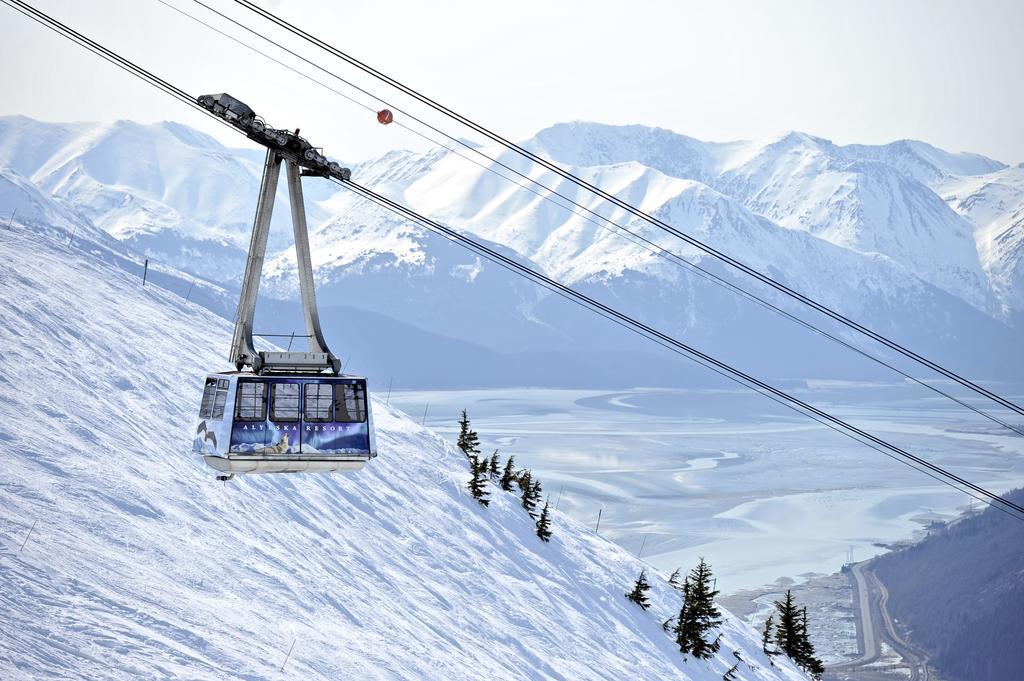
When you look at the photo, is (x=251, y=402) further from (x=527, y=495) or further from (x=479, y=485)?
(x=527, y=495)

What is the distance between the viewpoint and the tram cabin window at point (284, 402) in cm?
1764

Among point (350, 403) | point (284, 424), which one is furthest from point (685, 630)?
point (284, 424)

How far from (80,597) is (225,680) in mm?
3196

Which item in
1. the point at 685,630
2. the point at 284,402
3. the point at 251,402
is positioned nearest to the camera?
the point at 251,402

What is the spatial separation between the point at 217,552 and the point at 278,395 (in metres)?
11.1

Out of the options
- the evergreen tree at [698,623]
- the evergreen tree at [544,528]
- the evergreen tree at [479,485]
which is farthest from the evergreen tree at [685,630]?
the evergreen tree at [479,485]

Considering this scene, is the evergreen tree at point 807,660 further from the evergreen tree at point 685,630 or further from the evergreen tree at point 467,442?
the evergreen tree at point 467,442

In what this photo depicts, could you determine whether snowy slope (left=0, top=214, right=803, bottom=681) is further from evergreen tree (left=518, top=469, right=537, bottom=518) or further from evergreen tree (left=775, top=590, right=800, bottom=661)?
evergreen tree (left=775, top=590, right=800, bottom=661)

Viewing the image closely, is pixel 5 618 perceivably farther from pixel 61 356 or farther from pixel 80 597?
pixel 61 356

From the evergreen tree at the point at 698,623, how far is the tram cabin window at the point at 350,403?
2745cm

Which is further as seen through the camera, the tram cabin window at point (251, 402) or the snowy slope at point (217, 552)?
the snowy slope at point (217, 552)

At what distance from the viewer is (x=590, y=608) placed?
134 ft

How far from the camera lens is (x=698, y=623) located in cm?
4356

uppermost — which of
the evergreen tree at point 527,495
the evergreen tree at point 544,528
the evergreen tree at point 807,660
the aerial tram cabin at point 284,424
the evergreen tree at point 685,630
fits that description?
the aerial tram cabin at point 284,424
